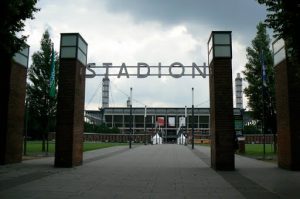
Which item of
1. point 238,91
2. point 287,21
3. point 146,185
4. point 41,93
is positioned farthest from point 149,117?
point 287,21

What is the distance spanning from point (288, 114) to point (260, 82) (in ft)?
55.1

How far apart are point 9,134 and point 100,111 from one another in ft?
390

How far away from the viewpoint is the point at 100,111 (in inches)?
5472

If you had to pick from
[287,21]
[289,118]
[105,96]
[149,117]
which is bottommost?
[289,118]

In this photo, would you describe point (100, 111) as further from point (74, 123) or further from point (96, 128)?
point (74, 123)

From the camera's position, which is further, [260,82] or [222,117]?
[260,82]

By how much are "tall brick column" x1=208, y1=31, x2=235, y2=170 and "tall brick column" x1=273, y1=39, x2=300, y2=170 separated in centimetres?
242

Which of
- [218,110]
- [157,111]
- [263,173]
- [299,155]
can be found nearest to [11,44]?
[218,110]

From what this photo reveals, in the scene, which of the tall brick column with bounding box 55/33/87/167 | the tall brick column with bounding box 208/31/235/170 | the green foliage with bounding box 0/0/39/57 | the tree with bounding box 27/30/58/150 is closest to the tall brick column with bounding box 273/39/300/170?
the tall brick column with bounding box 208/31/235/170

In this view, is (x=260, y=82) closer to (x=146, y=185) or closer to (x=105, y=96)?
(x=146, y=185)

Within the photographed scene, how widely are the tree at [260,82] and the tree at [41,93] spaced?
55.3 feet

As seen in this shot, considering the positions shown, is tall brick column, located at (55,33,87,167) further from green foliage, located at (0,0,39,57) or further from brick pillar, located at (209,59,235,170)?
brick pillar, located at (209,59,235,170)

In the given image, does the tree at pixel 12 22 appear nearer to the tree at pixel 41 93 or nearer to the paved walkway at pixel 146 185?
the paved walkway at pixel 146 185

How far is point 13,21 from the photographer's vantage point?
13281 mm
